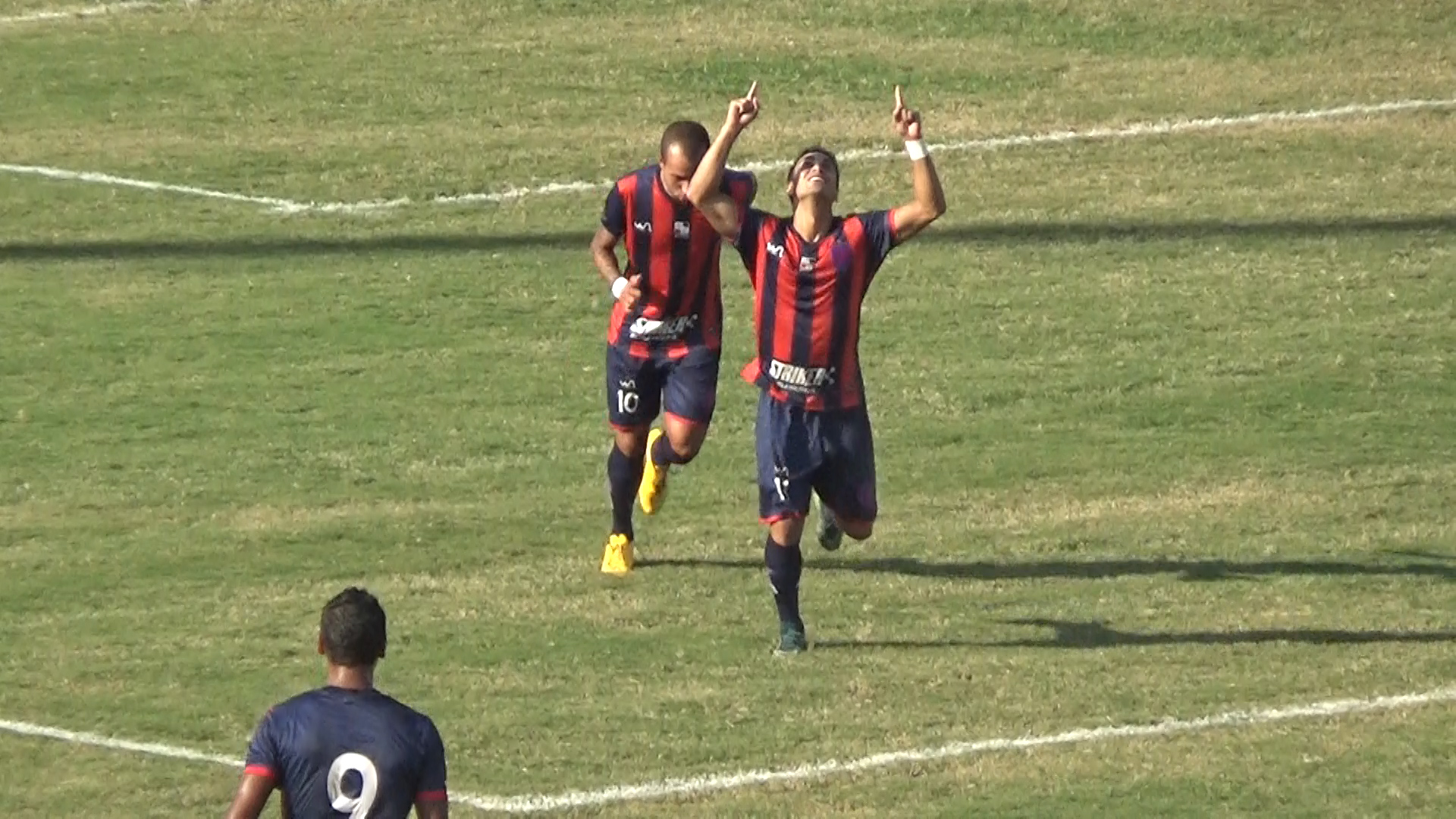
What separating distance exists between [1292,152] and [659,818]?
12.6 meters

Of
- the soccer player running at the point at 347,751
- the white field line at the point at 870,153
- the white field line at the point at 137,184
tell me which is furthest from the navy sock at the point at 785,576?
the white field line at the point at 137,184

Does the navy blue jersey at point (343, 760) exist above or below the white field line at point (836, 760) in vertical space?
above

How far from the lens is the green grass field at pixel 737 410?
43.2 feet

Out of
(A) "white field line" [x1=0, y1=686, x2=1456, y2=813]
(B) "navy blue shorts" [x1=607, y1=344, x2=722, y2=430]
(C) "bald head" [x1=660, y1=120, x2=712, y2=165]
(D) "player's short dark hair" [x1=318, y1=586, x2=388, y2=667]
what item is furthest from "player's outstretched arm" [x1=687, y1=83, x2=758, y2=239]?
(D) "player's short dark hair" [x1=318, y1=586, x2=388, y2=667]

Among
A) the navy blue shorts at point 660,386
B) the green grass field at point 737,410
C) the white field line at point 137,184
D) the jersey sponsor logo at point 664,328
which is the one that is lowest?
the white field line at point 137,184

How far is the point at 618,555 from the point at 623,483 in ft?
1.33

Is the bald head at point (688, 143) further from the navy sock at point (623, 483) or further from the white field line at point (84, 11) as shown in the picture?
the white field line at point (84, 11)

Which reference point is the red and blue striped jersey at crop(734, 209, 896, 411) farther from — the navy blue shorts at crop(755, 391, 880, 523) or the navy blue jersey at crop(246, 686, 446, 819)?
the navy blue jersey at crop(246, 686, 446, 819)

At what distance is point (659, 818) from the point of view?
12.0m

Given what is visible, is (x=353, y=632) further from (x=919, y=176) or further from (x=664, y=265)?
(x=664, y=265)

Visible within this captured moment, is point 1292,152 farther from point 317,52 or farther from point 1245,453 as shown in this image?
point 317,52

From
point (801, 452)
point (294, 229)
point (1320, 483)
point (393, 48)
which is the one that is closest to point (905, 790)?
point (801, 452)

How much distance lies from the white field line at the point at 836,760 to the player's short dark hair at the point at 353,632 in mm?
3574

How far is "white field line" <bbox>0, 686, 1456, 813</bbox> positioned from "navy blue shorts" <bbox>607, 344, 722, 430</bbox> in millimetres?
2817
